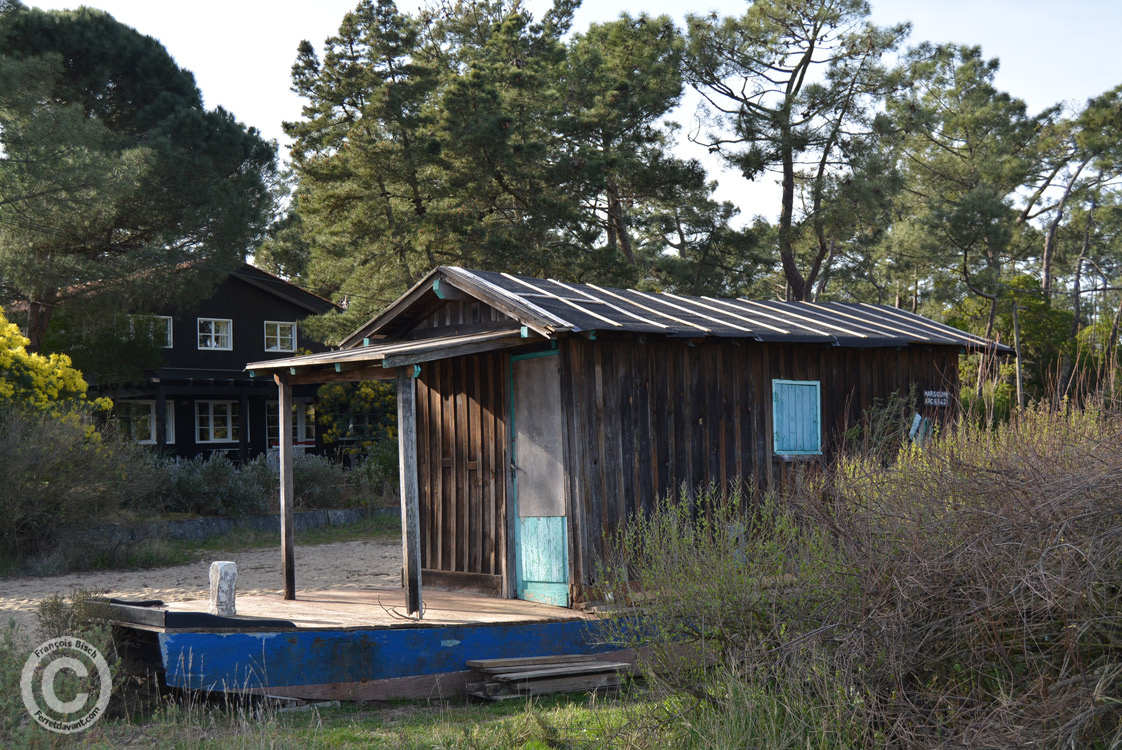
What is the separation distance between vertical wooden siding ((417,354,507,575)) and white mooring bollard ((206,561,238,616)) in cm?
285

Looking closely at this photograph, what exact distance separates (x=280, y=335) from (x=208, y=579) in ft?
62.3

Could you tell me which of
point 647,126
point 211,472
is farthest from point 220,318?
point 647,126

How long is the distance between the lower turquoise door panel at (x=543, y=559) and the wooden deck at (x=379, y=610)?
138 millimetres

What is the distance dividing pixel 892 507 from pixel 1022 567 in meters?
1.05

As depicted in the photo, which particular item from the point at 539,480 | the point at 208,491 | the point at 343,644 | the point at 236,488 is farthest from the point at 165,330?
the point at 343,644

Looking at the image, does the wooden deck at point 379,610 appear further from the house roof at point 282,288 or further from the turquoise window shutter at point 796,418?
the house roof at point 282,288

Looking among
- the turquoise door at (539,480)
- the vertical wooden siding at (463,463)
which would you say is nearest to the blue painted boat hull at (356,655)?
the turquoise door at (539,480)

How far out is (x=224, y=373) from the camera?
29.8 m

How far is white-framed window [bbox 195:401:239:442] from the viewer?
30969 millimetres

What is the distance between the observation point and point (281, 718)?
22.8 ft

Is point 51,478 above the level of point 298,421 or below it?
below

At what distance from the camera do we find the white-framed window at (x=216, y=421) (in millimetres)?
30969

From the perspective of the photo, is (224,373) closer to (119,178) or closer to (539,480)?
(119,178)

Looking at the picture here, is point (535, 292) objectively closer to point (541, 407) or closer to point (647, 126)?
point (541, 407)
